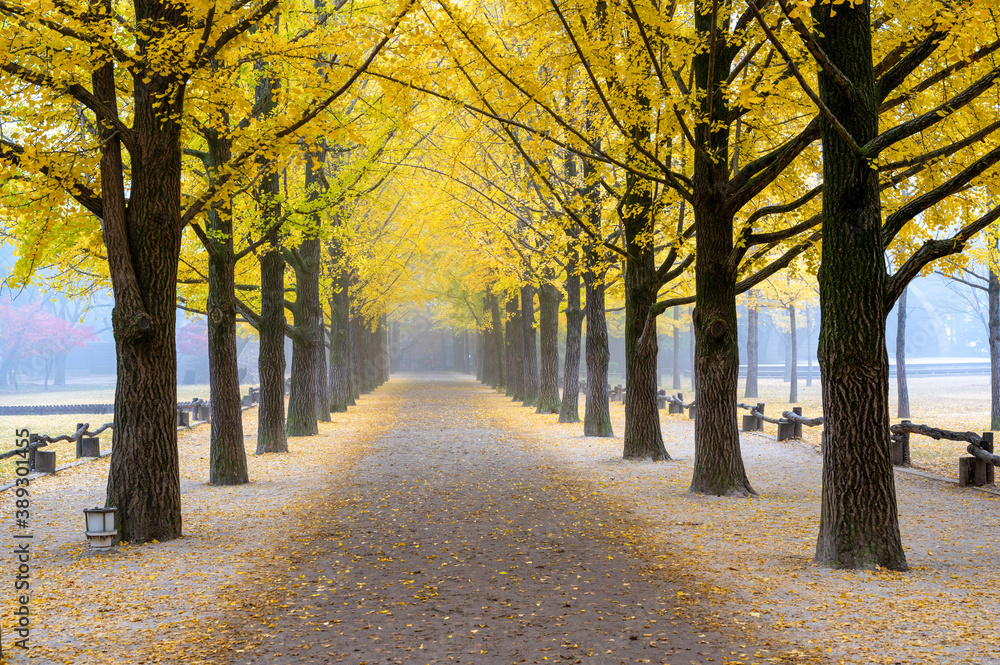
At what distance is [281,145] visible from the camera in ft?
24.8

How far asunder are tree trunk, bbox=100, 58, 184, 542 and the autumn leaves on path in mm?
1734

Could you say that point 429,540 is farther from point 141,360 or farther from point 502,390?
point 502,390

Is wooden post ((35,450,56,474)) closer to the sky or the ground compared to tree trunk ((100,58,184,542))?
Answer: closer to the ground

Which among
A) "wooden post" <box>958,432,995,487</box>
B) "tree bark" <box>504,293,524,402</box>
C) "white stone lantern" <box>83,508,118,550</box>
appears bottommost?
"wooden post" <box>958,432,995,487</box>

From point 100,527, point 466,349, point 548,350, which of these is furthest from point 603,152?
point 466,349

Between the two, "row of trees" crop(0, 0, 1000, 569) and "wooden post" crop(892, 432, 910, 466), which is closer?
"row of trees" crop(0, 0, 1000, 569)

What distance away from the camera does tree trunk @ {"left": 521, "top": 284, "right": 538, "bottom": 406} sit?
2491cm

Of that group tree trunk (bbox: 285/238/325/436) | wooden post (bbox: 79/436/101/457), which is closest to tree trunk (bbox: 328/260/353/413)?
tree trunk (bbox: 285/238/325/436)

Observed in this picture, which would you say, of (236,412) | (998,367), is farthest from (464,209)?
(998,367)

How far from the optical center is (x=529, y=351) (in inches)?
1009

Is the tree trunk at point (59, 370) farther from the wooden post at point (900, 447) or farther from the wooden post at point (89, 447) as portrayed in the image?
the wooden post at point (900, 447)

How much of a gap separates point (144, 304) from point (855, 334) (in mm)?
6387

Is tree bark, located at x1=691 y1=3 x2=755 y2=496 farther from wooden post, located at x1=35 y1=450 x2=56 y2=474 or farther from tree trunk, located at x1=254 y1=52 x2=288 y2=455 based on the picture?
wooden post, located at x1=35 y1=450 x2=56 y2=474

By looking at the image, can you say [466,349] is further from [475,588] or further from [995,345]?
[475,588]
